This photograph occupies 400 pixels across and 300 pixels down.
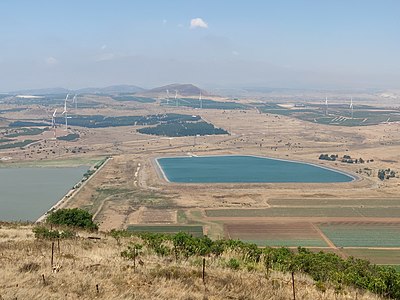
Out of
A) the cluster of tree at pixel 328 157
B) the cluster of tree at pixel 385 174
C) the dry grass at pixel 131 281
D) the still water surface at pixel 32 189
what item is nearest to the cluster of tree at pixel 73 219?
the dry grass at pixel 131 281

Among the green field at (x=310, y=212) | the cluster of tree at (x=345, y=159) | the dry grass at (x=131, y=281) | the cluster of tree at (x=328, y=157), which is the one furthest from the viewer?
the cluster of tree at (x=328, y=157)

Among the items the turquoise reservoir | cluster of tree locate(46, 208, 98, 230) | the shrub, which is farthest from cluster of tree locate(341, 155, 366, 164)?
the shrub

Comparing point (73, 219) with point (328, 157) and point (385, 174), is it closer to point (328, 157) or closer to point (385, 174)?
point (385, 174)

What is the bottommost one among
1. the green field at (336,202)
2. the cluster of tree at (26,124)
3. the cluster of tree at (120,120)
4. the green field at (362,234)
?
the green field at (362,234)

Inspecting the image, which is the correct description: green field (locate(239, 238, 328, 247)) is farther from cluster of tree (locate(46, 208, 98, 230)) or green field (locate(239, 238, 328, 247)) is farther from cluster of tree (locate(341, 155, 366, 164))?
cluster of tree (locate(341, 155, 366, 164))

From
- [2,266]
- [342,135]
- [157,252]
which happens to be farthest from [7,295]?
[342,135]

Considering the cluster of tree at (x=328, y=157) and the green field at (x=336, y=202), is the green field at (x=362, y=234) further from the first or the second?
the cluster of tree at (x=328, y=157)

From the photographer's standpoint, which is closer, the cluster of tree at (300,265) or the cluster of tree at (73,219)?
the cluster of tree at (300,265)

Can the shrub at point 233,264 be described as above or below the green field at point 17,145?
above

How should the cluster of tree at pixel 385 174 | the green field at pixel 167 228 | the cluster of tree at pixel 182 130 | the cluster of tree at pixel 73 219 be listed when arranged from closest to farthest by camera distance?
the cluster of tree at pixel 73 219, the green field at pixel 167 228, the cluster of tree at pixel 385 174, the cluster of tree at pixel 182 130
